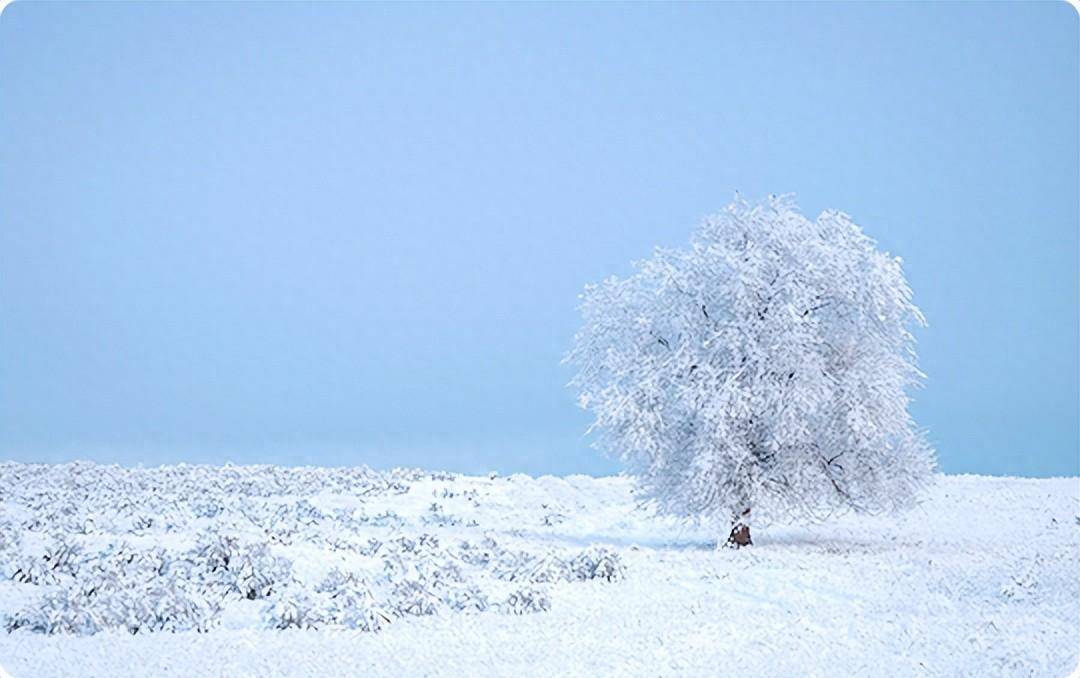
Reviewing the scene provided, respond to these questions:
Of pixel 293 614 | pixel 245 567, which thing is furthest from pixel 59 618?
pixel 245 567

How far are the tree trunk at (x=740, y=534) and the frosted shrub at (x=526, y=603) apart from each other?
32.8 ft

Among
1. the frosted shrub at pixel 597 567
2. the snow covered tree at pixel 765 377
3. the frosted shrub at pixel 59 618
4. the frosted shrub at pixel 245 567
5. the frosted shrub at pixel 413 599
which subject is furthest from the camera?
the snow covered tree at pixel 765 377

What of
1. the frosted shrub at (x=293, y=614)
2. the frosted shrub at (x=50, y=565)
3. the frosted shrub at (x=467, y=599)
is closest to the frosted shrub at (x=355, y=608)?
the frosted shrub at (x=293, y=614)

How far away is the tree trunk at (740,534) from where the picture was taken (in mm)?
25809

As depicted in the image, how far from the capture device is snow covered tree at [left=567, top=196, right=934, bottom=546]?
24.8 m

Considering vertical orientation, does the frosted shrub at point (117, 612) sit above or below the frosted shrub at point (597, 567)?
below

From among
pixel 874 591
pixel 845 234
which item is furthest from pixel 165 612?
pixel 845 234

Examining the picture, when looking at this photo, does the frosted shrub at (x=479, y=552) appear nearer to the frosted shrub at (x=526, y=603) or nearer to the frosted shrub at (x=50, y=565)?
the frosted shrub at (x=526, y=603)

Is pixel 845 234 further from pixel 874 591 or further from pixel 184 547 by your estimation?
pixel 184 547

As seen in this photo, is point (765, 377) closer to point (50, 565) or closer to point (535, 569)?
point (535, 569)

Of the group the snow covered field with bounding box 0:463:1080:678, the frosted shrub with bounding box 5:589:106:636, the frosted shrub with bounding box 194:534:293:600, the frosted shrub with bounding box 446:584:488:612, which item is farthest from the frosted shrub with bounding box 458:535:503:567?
the frosted shrub with bounding box 5:589:106:636

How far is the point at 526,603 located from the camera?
1659 cm

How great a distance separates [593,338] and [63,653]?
15.6 meters

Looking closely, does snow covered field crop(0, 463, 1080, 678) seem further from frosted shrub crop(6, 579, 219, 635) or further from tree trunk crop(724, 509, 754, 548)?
tree trunk crop(724, 509, 754, 548)
